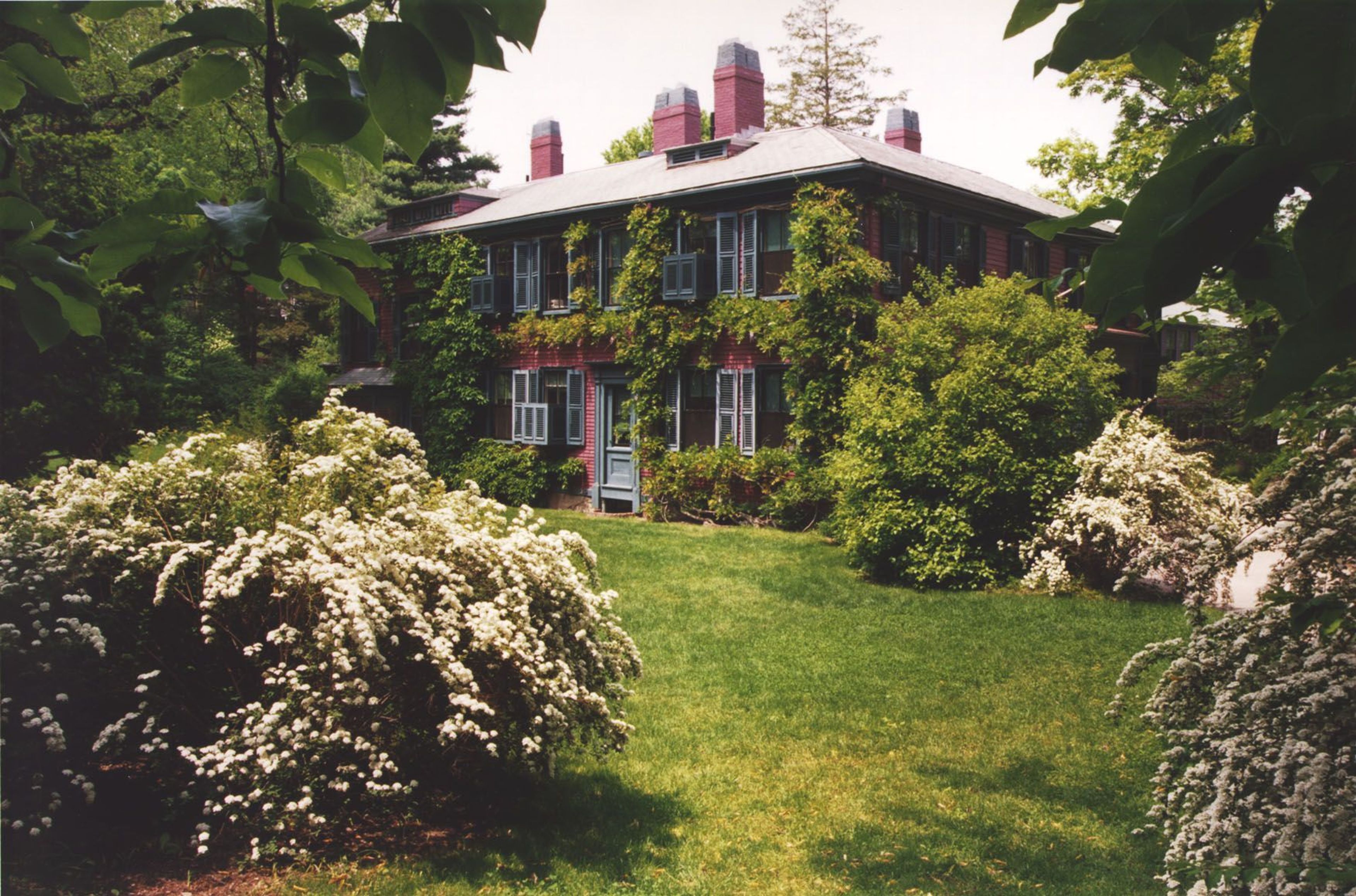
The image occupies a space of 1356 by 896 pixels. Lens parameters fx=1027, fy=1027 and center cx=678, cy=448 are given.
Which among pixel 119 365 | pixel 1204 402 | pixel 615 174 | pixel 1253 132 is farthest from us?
pixel 615 174

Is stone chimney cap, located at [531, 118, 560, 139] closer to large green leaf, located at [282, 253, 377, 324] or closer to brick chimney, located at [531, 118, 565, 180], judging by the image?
brick chimney, located at [531, 118, 565, 180]

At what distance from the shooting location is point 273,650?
5.78 m

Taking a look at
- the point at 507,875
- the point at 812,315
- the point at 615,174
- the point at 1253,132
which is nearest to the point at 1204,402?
the point at 812,315

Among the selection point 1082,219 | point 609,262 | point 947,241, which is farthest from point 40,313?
point 609,262

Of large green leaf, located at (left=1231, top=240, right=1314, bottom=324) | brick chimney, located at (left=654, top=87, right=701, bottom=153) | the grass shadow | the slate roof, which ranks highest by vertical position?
brick chimney, located at (left=654, top=87, right=701, bottom=153)

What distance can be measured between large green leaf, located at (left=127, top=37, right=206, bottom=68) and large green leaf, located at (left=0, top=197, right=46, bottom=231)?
2.01ft

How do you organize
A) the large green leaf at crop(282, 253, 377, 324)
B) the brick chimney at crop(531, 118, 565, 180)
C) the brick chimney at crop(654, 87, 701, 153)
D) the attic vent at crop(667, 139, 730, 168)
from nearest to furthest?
the large green leaf at crop(282, 253, 377, 324) < the attic vent at crop(667, 139, 730, 168) < the brick chimney at crop(654, 87, 701, 153) < the brick chimney at crop(531, 118, 565, 180)

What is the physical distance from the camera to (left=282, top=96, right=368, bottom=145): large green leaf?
1266 millimetres

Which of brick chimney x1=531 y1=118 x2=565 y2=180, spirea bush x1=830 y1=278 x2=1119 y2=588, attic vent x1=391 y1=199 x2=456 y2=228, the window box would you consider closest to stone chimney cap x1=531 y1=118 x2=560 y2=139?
brick chimney x1=531 y1=118 x2=565 y2=180

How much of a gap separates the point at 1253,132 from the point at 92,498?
5860mm

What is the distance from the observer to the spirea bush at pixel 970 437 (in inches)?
500

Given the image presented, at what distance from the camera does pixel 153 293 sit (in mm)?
1458

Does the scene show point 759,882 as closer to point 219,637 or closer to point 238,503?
point 219,637

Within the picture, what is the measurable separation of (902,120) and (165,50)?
26.4 m
